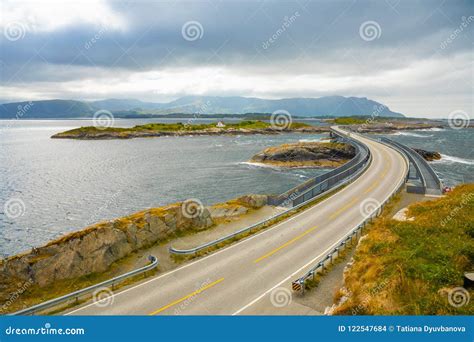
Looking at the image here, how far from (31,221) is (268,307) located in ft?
127

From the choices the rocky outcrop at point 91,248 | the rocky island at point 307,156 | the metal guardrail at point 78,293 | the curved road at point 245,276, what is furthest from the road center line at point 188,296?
the rocky island at point 307,156

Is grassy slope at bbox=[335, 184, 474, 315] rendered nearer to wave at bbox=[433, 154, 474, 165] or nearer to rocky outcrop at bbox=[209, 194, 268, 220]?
rocky outcrop at bbox=[209, 194, 268, 220]

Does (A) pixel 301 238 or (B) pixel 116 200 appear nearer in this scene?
(A) pixel 301 238

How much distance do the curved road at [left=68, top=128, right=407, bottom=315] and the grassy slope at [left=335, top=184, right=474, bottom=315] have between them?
3.28 metres

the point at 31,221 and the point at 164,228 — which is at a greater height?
the point at 164,228

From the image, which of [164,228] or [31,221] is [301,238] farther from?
[31,221]

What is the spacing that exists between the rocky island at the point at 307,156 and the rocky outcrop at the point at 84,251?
196 feet

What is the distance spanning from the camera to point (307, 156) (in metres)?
81.9

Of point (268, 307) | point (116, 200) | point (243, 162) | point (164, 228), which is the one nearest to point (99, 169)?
point (116, 200)

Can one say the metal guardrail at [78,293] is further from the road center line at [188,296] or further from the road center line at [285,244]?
the road center line at [285,244]

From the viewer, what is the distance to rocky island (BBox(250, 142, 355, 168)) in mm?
80125

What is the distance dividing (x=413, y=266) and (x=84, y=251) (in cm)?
1837

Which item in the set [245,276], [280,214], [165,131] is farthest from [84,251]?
[165,131]

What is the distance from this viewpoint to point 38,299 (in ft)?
55.2
